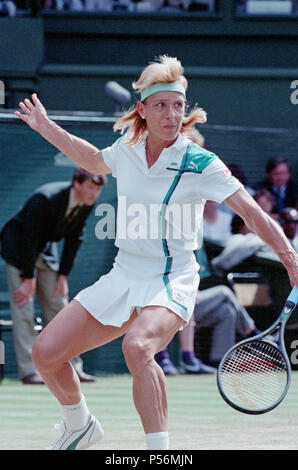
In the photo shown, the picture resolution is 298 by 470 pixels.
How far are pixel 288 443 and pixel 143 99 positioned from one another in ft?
6.87

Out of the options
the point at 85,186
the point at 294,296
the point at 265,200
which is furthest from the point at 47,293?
the point at 294,296

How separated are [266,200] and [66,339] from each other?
4950 mm

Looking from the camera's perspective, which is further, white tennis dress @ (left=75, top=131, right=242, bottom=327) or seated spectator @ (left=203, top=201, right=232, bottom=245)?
seated spectator @ (left=203, top=201, right=232, bottom=245)

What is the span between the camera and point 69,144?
519cm

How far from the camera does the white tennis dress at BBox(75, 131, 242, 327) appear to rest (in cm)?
465

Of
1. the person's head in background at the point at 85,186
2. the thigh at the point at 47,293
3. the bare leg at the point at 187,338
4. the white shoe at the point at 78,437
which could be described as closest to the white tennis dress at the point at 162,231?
the white shoe at the point at 78,437

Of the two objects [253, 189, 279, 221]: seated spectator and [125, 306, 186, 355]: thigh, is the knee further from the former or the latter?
[253, 189, 279, 221]: seated spectator

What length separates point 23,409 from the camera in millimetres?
7449

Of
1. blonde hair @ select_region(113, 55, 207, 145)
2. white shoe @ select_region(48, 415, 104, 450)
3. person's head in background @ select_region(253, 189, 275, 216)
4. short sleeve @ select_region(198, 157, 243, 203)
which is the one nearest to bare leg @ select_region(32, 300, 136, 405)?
white shoe @ select_region(48, 415, 104, 450)

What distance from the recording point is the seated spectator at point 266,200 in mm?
9352

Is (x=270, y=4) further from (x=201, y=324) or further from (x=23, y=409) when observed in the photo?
→ (x=23, y=409)

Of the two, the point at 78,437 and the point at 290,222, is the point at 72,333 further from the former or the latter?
the point at 290,222

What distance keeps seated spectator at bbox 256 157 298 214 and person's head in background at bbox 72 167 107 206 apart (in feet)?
5.15
